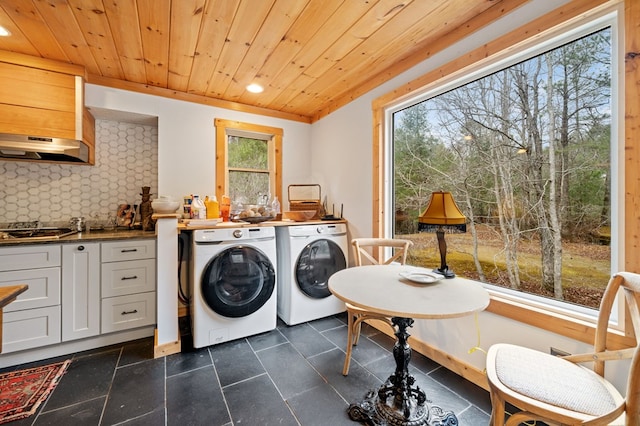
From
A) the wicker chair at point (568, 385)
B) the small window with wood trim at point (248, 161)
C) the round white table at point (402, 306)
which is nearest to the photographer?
the wicker chair at point (568, 385)

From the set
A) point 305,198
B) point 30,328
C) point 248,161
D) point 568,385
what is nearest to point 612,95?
point 568,385

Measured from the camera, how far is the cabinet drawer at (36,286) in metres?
1.88

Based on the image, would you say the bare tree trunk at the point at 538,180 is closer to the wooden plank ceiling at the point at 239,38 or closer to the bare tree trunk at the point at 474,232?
the bare tree trunk at the point at 474,232

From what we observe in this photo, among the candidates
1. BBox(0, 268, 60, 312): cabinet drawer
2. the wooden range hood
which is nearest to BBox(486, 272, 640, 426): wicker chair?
BBox(0, 268, 60, 312): cabinet drawer

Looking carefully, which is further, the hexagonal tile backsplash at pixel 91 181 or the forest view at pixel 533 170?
the hexagonal tile backsplash at pixel 91 181

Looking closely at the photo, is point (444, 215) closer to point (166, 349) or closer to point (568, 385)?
point (568, 385)

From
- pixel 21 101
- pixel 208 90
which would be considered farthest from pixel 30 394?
pixel 208 90

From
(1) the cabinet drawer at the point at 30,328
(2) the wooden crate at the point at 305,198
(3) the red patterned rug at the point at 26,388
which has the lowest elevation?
(3) the red patterned rug at the point at 26,388

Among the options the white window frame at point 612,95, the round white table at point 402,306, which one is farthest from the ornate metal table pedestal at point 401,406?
the white window frame at point 612,95

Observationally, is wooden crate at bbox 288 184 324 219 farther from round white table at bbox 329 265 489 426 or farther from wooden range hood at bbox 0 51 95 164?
wooden range hood at bbox 0 51 95 164

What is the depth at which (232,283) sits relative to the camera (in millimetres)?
2246

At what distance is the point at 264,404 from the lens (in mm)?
1570

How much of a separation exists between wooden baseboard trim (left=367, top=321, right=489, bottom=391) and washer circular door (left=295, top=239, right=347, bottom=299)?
0.91 metres

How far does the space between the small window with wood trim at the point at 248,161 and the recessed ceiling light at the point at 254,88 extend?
0.46 m
